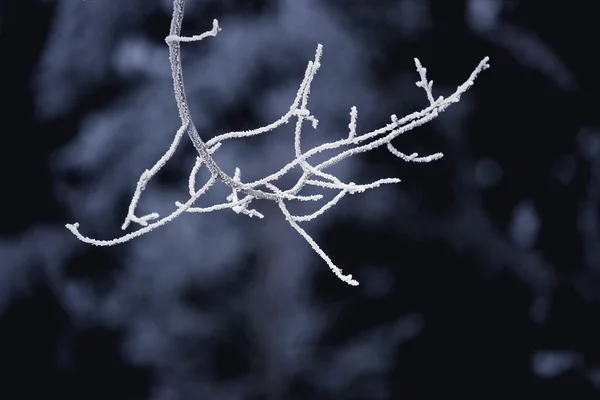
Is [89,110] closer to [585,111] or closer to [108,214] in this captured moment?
[108,214]

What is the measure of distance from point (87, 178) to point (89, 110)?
36 centimetres

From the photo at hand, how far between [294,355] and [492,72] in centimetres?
189

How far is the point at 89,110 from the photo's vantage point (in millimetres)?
3668

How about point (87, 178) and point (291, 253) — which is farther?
point (291, 253)

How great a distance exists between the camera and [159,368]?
384cm

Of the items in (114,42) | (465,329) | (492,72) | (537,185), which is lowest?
(465,329)

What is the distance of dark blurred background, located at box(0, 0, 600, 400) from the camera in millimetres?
3686

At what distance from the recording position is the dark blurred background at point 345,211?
369 cm

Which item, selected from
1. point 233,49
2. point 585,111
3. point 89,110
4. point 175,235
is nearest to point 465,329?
point 585,111

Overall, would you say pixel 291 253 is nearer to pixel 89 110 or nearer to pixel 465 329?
pixel 465 329

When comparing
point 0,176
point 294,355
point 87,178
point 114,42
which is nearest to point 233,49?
point 114,42

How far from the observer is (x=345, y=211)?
3.81 meters

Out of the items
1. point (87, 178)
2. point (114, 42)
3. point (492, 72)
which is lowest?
point (87, 178)

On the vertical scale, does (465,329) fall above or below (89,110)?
below
